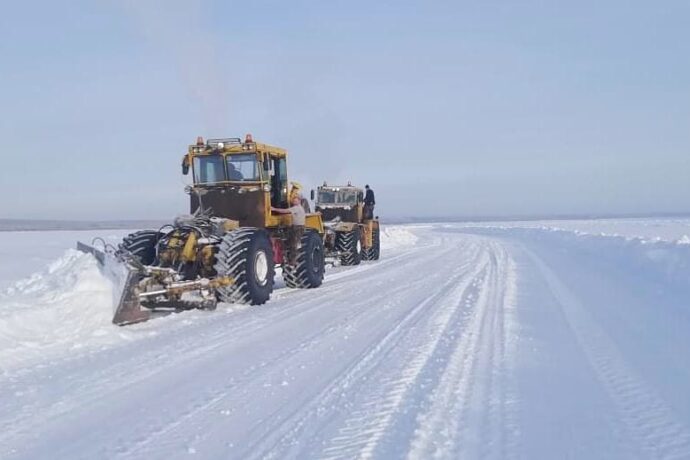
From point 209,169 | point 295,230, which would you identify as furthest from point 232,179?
point 295,230

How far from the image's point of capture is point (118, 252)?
29.6 feet

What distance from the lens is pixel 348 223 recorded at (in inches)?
771

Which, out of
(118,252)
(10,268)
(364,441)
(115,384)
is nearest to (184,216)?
(118,252)

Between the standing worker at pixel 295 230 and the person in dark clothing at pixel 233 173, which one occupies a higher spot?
the person in dark clothing at pixel 233 173

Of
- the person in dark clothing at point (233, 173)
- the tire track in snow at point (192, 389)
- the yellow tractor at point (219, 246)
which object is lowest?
the tire track in snow at point (192, 389)

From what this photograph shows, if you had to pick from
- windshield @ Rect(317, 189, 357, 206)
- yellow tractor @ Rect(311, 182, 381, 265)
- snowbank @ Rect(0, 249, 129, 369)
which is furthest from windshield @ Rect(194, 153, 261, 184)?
windshield @ Rect(317, 189, 357, 206)

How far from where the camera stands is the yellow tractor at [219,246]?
28.7 ft

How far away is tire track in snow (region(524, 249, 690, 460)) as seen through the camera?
4164 mm

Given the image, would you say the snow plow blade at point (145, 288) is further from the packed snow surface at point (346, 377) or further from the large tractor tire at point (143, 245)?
the large tractor tire at point (143, 245)

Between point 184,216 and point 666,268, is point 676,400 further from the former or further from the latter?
point 666,268

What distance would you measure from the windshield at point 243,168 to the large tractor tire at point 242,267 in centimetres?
170

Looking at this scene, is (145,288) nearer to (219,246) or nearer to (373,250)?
(219,246)

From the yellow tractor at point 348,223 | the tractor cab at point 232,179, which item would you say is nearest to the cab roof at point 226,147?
the tractor cab at point 232,179

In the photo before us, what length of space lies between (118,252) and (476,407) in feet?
19.6
